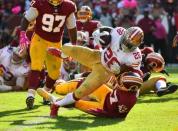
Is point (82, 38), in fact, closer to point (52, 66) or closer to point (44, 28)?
point (52, 66)

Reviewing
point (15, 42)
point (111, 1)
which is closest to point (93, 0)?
point (111, 1)

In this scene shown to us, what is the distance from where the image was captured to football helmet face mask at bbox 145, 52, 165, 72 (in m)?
9.41

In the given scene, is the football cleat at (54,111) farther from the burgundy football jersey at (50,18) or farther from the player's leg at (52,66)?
the burgundy football jersey at (50,18)

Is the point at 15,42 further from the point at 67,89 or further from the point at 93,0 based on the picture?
the point at 93,0

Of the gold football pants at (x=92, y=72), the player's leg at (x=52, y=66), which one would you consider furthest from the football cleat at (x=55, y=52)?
the player's leg at (x=52, y=66)

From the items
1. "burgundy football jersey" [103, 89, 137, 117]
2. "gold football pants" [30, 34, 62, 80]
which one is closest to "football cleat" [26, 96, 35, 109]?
"gold football pants" [30, 34, 62, 80]

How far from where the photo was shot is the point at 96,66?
7750 mm

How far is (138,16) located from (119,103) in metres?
10.5

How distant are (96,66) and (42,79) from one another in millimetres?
3156

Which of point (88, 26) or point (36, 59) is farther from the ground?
point (88, 26)

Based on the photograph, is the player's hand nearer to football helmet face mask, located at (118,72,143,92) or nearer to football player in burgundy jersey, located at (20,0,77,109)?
football helmet face mask, located at (118,72,143,92)

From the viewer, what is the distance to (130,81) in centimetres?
733

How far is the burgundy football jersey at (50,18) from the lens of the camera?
879 cm

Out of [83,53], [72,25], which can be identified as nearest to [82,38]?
[72,25]
